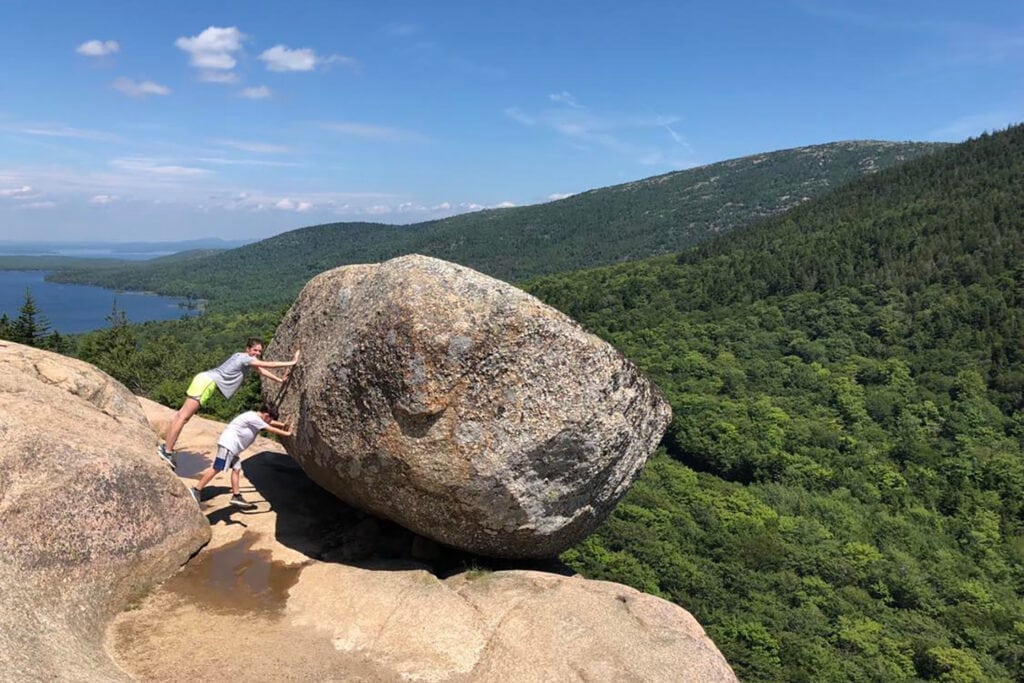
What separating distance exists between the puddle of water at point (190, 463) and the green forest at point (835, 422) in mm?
17788

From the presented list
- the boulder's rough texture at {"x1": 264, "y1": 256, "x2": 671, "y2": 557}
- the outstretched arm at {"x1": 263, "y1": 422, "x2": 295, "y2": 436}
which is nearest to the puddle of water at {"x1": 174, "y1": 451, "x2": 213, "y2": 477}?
the outstretched arm at {"x1": 263, "y1": 422, "x2": 295, "y2": 436}

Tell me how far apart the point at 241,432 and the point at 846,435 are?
261 feet

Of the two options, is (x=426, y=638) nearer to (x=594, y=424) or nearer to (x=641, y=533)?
(x=594, y=424)

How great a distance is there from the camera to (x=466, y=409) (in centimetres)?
880

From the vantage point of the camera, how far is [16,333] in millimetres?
36938

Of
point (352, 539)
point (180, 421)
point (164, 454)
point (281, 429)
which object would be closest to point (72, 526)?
point (164, 454)

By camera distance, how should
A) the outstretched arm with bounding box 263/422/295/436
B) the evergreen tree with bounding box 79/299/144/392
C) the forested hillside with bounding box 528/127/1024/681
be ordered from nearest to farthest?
the outstretched arm with bounding box 263/422/295/436 → the evergreen tree with bounding box 79/299/144/392 → the forested hillside with bounding box 528/127/1024/681

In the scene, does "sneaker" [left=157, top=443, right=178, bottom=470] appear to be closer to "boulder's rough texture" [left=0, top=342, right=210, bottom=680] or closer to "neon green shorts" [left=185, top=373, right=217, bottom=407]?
"boulder's rough texture" [left=0, top=342, right=210, bottom=680]

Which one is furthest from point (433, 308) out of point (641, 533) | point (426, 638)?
point (641, 533)

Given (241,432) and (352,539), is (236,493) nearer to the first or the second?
(241,432)

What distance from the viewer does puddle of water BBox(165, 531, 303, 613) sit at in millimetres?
8531

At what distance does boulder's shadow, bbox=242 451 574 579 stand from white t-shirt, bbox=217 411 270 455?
159 cm

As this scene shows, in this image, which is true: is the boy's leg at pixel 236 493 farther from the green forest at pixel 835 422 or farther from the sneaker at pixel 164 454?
the green forest at pixel 835 422

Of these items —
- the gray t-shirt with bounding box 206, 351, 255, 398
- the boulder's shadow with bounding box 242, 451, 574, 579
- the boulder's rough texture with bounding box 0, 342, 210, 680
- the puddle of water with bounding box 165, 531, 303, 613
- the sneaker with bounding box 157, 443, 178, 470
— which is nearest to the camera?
the boulder's rough texture with bounding box 0, 342, 210, 680
